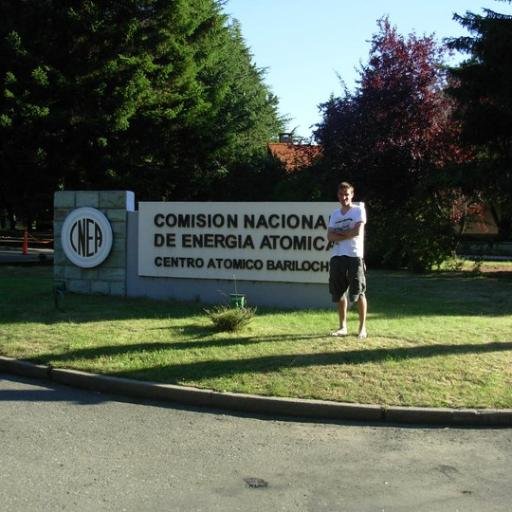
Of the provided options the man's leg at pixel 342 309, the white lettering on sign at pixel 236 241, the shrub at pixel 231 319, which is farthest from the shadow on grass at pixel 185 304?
the man's leg at pixel 342 309

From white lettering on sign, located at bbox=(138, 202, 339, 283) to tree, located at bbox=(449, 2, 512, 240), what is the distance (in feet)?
22.2

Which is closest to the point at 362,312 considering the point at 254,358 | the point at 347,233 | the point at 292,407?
the point at 347,233

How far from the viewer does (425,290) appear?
1320cm

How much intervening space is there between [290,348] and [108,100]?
14774 mm

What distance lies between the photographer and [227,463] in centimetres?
480

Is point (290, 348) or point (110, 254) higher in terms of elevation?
point (110, 254)

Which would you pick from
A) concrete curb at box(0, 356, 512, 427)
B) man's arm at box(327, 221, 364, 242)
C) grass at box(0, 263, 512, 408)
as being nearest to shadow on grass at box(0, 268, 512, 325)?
grass at box(0, 263, 512, 408)

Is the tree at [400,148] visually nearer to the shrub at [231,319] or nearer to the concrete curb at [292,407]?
the shrub at [231,319]

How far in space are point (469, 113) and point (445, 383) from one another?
433 inches

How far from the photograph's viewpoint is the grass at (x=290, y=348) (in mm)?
6363

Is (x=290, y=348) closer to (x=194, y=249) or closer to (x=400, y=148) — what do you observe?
(x=194, y=249)

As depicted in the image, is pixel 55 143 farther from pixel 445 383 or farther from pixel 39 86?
pixel 445 383

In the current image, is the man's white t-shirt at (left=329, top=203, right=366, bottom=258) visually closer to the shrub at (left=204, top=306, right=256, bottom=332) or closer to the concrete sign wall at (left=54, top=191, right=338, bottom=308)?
the shrub at (left=204, top=306, right=256, bottom=332)

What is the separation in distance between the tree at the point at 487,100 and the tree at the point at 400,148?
1.32 m
